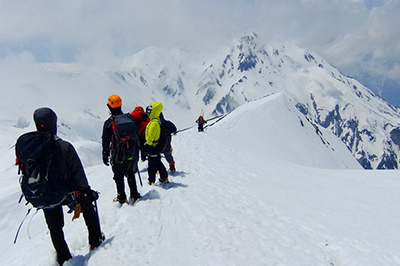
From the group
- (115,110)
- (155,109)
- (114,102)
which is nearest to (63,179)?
(115,110)

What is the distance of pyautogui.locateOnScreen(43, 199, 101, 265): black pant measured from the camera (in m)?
4.79

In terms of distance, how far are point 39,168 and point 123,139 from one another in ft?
7.98

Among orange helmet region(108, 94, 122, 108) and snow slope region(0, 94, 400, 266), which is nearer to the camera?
snow slope region(0, 94, 400, 266)

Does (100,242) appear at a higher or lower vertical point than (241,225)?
higher

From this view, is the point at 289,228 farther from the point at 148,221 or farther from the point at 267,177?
the point at 267,177

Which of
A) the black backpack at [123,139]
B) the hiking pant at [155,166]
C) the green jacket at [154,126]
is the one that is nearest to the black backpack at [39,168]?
the black backpack at [123,139]

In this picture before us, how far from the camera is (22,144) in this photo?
14.0 ft

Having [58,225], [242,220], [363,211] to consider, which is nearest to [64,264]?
[58,225]

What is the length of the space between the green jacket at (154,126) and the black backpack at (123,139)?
5.57 feet

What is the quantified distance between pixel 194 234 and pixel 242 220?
4.40 ft

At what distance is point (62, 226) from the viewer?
497cm

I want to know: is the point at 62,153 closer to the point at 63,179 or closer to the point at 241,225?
the point at 63,179

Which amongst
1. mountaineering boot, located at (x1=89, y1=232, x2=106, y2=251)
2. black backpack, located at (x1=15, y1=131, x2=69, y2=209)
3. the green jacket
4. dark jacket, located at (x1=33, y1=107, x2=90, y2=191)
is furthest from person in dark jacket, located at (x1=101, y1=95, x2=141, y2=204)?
black backpack, located at (x1=15, y1=131, x2=69, y2=209)

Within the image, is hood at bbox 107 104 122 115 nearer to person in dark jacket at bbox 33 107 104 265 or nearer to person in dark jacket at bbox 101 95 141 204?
person in dark jacket at bbox 101 95 141 204
